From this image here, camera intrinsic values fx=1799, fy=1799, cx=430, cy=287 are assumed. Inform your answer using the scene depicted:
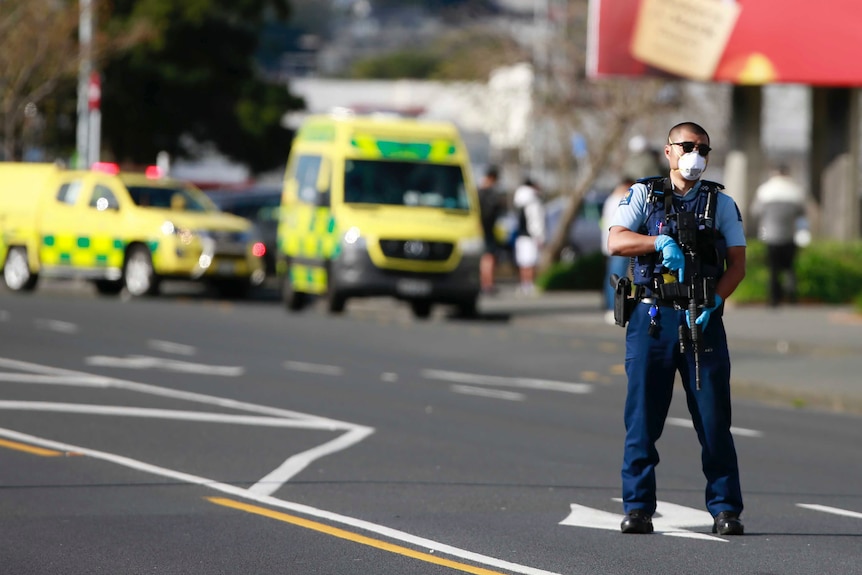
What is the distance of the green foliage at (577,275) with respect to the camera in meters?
27.7

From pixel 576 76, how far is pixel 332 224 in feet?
39.0

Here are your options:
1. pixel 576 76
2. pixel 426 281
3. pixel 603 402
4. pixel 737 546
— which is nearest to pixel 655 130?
pixel 576 76

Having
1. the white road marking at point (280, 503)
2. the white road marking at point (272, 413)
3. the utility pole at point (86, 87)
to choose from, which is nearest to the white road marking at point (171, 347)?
the white road marking at point (272, 413)

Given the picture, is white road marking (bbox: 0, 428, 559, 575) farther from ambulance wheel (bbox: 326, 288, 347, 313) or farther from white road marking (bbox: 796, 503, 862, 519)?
ambulance wheel (bbox: 326, 288, 347, 313)

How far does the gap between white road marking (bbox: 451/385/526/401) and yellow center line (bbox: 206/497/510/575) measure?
18.9 ft

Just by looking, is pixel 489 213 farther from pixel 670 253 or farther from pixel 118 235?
pixel 670 253

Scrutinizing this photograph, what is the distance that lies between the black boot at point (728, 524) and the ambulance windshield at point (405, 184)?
580 inches

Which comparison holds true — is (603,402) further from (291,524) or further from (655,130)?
(655,130)

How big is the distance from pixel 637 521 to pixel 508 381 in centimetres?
791

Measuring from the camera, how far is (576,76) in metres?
33.1

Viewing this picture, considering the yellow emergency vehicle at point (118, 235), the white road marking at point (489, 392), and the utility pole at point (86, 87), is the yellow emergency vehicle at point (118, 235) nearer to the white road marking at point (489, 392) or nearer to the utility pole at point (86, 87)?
the utility pole at point (86, 87)

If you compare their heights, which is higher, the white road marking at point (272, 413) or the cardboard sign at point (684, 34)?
the cardboard sign at point (684, 34)

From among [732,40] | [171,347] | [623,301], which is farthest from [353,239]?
[623,301]

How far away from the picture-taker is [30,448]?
10.8m
